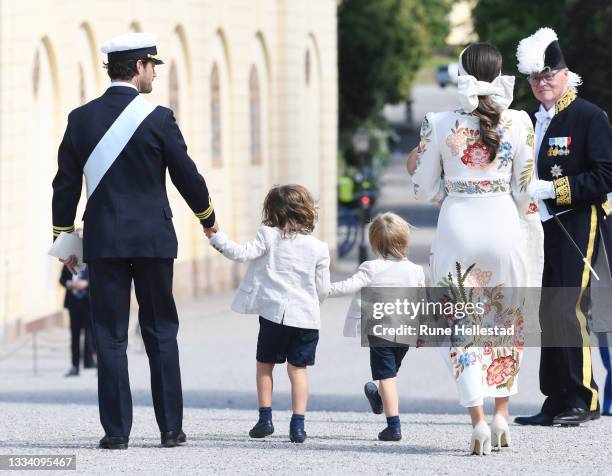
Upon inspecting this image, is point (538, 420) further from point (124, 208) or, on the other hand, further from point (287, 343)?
point (124, 208)

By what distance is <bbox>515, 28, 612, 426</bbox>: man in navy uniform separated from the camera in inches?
369

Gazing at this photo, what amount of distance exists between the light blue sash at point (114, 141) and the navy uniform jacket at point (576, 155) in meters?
2.29

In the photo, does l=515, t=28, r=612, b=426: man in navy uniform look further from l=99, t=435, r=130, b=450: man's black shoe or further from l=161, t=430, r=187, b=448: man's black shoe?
l=99, t=435, r=130, b=450: man's black shoe

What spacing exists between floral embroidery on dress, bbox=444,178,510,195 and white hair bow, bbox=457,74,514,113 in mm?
316

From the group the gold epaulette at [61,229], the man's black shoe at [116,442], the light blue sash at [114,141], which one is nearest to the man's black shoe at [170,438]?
the man's black shoe at [116,442]

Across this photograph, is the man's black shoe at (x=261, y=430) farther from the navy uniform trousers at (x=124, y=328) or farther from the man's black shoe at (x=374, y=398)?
the navy uniform trousers at (x=124, y=328)

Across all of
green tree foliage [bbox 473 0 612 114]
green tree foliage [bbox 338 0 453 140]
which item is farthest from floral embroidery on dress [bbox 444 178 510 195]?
green tree foliage [bbox 338 0 453 140]

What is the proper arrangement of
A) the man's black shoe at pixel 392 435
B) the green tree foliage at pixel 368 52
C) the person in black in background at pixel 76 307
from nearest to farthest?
the man's black shoe at pixel 392 435 < the person in black in background at pixel 76 307 < the green tree foliage at pixel 368 52

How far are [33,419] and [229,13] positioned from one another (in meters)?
19.6

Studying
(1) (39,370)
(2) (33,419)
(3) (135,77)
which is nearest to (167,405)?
(3) (135,77)

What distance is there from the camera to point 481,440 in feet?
26.2

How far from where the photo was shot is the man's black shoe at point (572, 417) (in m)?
9.41

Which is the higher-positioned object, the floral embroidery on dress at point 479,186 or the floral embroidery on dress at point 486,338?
the floral embroidery on dress at point 479,186

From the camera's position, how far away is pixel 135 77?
8305mm
